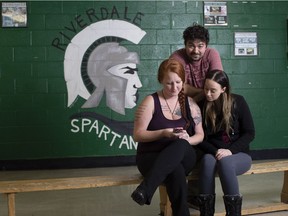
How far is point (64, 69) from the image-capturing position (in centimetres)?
464

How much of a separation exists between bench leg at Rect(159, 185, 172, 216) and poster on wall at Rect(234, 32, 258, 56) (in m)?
2.66

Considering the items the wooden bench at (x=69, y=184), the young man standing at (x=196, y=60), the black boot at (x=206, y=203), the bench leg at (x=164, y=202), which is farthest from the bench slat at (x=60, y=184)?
the young man standing at (x=196, y=60)

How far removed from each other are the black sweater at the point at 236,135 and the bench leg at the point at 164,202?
0.43 metres

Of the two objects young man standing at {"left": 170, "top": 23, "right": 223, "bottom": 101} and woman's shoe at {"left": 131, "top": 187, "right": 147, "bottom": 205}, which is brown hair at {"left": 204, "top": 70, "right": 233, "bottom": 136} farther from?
woman's shoe at {"left": 131, "top": 187, "right": 147, "bottom": 205}

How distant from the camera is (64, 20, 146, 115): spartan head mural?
183 inches

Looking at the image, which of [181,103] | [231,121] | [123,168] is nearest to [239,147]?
[231,121]

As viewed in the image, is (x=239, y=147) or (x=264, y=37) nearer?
(x=239, y=147)

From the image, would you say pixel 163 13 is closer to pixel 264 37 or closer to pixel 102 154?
pixel 264 37

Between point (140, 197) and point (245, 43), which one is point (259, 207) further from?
point (245, 43)

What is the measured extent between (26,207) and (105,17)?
2487 millimetres

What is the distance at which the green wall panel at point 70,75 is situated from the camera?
15.1 ft

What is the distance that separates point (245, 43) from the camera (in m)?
4.89

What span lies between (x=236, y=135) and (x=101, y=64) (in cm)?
242

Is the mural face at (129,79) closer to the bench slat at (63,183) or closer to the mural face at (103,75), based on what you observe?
the mural face at (103,75)
